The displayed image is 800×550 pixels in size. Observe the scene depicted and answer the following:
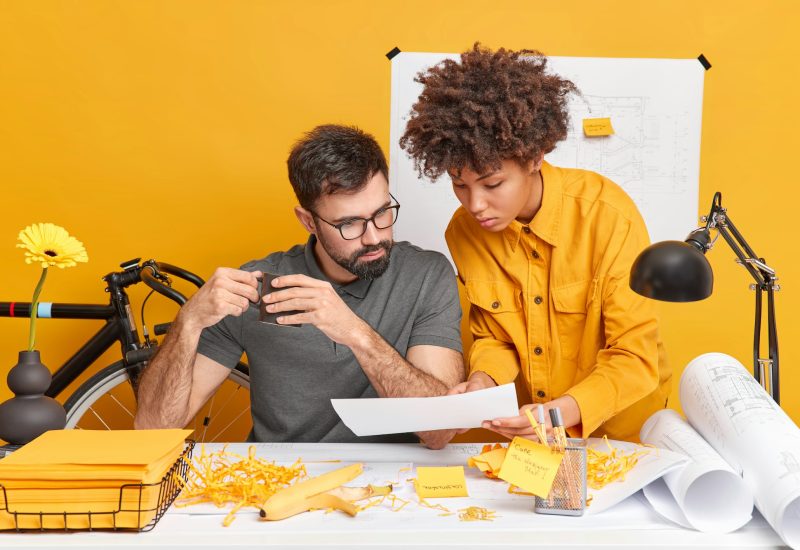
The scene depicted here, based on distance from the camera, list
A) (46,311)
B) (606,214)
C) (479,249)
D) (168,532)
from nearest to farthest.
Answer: (168,532), (606,214), (479,249), (46,311)

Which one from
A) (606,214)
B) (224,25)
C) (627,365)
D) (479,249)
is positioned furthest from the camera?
(224,25)

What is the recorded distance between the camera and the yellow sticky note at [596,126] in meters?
2.78

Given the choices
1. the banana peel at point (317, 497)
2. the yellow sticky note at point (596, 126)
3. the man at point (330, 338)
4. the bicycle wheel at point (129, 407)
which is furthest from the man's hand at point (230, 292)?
the yellow sticky note at point (596, 126)

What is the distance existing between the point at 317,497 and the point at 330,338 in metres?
A: 0.65

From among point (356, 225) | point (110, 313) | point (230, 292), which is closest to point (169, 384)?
point (230, 292)

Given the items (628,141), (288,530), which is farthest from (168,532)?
(628,141)

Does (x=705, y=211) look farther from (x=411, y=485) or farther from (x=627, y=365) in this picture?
(x=411, y=485)

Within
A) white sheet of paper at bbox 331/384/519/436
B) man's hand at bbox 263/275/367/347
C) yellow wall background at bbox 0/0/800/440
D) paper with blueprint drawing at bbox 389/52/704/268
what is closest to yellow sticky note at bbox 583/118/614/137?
paper with blueprint drawing at bbox 389/52/704/268

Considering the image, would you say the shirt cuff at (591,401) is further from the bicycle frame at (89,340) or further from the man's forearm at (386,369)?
the bicycle frame at (89,340)

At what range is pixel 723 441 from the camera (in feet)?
4.48

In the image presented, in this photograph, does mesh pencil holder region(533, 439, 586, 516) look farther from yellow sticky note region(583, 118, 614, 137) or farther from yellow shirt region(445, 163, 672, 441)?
yellow sticky note region(583, 118, 614, 137)

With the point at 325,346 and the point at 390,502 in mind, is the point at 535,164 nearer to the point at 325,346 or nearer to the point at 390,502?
the point at 325,346

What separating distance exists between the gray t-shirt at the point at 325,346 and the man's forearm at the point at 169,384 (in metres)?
0.14

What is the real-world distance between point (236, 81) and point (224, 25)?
0.20m
